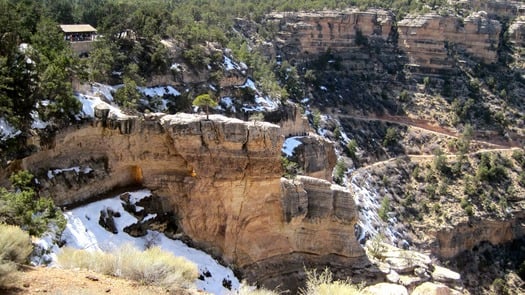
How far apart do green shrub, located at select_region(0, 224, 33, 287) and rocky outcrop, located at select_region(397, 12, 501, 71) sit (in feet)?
229

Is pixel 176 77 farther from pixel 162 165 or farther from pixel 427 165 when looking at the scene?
pixel 427 165

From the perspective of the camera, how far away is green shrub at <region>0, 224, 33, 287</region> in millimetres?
12102

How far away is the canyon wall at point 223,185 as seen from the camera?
24.2 metres

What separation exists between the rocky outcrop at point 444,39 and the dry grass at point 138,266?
6711 centimetres

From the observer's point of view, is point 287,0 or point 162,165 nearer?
point 162,165

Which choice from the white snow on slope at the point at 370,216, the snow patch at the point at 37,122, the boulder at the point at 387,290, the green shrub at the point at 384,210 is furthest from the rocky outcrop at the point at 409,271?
the green shrub at the point at 384,210

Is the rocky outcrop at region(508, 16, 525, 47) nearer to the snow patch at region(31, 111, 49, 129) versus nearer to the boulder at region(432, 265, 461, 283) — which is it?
the boulder at region(432, 265, 461, 283)

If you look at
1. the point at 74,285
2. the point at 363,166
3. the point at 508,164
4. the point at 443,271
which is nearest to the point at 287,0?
the point at 363,166

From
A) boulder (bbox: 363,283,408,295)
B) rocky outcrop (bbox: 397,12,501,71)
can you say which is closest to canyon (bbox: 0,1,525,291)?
boulder (bbox: 363,283,408,295)

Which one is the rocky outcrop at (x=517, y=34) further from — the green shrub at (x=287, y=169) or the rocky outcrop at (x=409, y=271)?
the rocky outcrop at (x=409, y=271)

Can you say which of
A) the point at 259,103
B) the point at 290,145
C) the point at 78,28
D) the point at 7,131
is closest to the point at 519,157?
the point at 290,145

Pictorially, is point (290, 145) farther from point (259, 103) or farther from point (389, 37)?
point (389, 37)

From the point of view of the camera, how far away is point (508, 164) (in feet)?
197

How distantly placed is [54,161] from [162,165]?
4.76 metres
